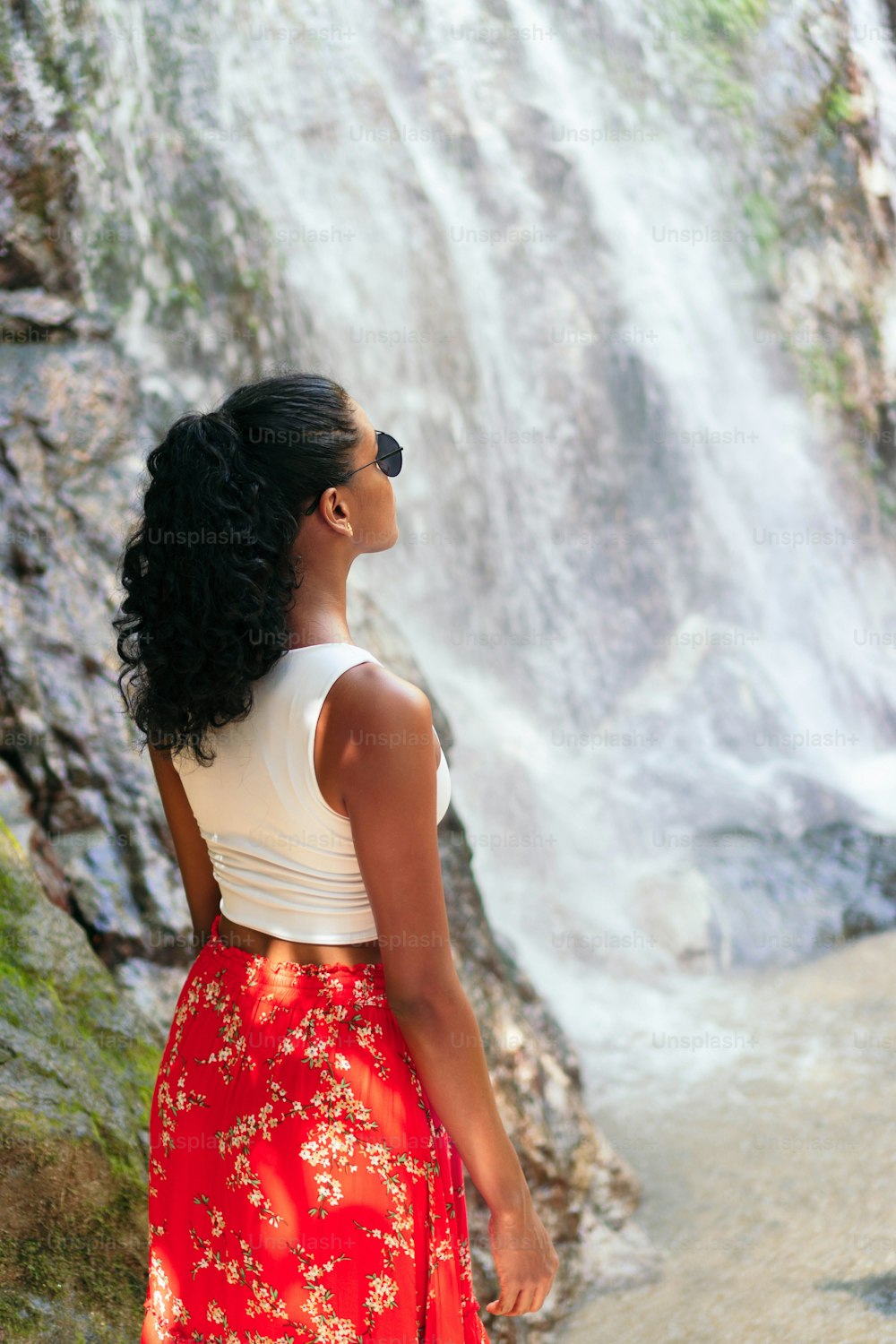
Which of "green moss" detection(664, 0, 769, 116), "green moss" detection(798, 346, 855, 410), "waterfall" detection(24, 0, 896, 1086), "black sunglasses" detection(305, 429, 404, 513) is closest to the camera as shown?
"black sunglasses" detection(305, 429, 404, 513)

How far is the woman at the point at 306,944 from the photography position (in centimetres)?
133

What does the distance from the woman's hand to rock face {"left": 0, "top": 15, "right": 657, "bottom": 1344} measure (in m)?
1.00

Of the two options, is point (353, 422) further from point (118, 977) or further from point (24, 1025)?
point (118, 977)

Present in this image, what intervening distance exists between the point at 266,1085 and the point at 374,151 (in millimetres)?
7381

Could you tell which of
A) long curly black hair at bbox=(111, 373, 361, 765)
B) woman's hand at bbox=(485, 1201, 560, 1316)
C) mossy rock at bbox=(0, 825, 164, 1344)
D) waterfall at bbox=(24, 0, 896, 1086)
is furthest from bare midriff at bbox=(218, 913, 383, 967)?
waterfall at bbox=(24, 0, 896, 1086)

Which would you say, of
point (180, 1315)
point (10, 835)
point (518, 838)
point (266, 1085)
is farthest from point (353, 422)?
point (518, 838)

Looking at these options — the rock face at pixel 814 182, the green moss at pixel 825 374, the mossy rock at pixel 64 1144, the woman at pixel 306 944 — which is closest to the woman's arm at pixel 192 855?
the woman at pixel 306 944

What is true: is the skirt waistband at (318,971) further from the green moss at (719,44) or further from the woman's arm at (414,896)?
the green moss at (719,44)

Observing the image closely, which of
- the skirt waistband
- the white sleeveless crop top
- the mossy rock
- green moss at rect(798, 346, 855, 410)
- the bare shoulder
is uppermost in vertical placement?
the bare shoulder

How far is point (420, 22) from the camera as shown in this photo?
325 inches

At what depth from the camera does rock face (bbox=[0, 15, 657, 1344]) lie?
208 centimetres

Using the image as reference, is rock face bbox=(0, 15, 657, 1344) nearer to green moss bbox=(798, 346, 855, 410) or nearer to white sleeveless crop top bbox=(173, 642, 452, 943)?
white sleeveless crop top bbox=(173, 642, 452, 943)

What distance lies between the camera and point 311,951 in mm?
1432

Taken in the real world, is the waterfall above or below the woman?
below
